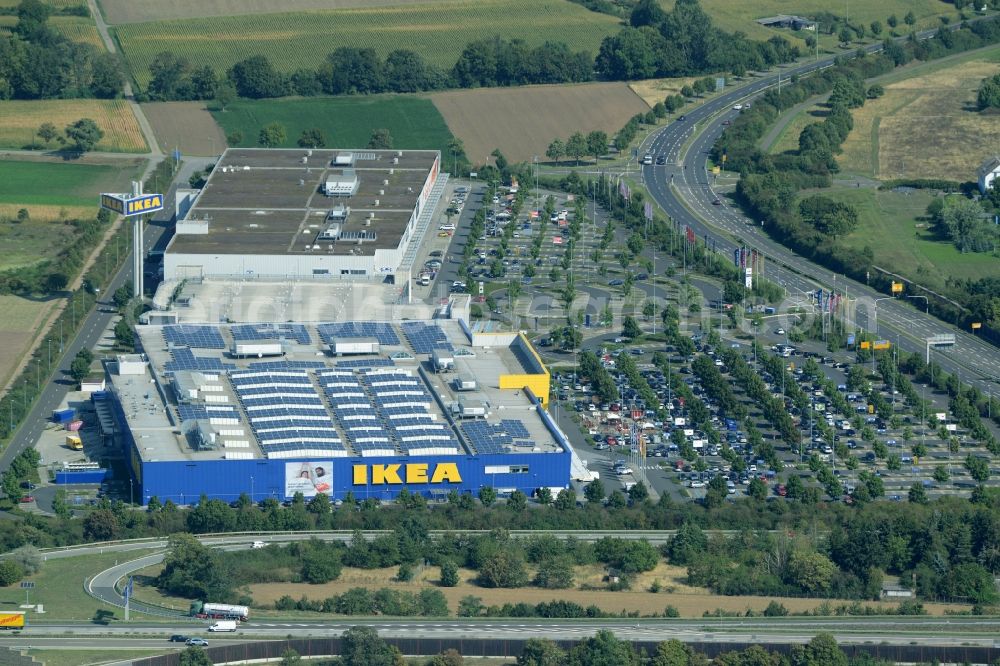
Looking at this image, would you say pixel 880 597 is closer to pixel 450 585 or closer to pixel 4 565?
pixel 450 585

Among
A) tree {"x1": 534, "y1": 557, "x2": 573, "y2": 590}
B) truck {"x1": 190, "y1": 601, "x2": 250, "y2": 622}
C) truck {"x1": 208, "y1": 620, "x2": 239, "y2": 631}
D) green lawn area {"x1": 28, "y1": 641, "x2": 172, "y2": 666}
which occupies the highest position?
tree {"x1": 534, "y1": 557, "x2": 573, "y2": 590}

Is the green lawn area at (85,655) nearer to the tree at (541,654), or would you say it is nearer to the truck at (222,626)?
the truck at (222,626)

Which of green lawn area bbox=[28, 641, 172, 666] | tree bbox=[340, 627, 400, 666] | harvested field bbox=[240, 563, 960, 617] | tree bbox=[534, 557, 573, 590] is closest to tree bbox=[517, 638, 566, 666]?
tree bbox=[340, 627, 400, 666]

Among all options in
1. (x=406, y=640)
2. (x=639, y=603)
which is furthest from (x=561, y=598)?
(x=406, y=640)

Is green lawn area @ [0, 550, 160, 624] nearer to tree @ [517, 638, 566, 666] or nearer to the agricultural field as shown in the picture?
the agricultural field

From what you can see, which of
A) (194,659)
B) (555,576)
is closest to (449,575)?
(555,576)

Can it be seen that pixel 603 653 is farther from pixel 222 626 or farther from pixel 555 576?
pixel 222 626

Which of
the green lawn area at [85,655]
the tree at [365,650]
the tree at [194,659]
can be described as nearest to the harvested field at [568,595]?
the tree at [365,650]
